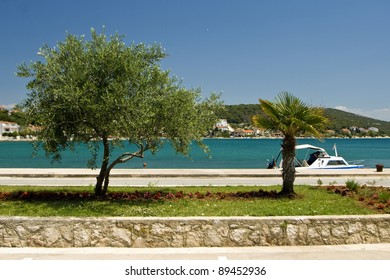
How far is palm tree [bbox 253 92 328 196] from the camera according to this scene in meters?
12.9

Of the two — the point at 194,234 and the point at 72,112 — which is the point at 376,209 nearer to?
the point at 194,234

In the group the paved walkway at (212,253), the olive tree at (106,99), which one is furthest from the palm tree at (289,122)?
the paved walkway at (212,253)

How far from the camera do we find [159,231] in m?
8.66

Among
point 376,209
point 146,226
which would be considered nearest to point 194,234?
point 146,226

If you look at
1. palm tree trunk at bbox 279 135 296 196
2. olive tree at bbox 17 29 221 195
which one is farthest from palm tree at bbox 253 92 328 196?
olive tree at bbox 17 29 221 195

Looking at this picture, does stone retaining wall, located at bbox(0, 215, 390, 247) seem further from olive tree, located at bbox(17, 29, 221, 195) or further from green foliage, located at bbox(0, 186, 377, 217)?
olive tree, located at bbox(17, 29, 221, 195)

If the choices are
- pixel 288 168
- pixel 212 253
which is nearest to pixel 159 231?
pixel 212 253

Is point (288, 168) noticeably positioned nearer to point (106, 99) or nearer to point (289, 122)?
point (289, 122)

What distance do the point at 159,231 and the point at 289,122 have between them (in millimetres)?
6301

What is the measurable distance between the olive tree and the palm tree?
2720mm

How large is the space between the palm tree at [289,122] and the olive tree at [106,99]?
8.92 feet
